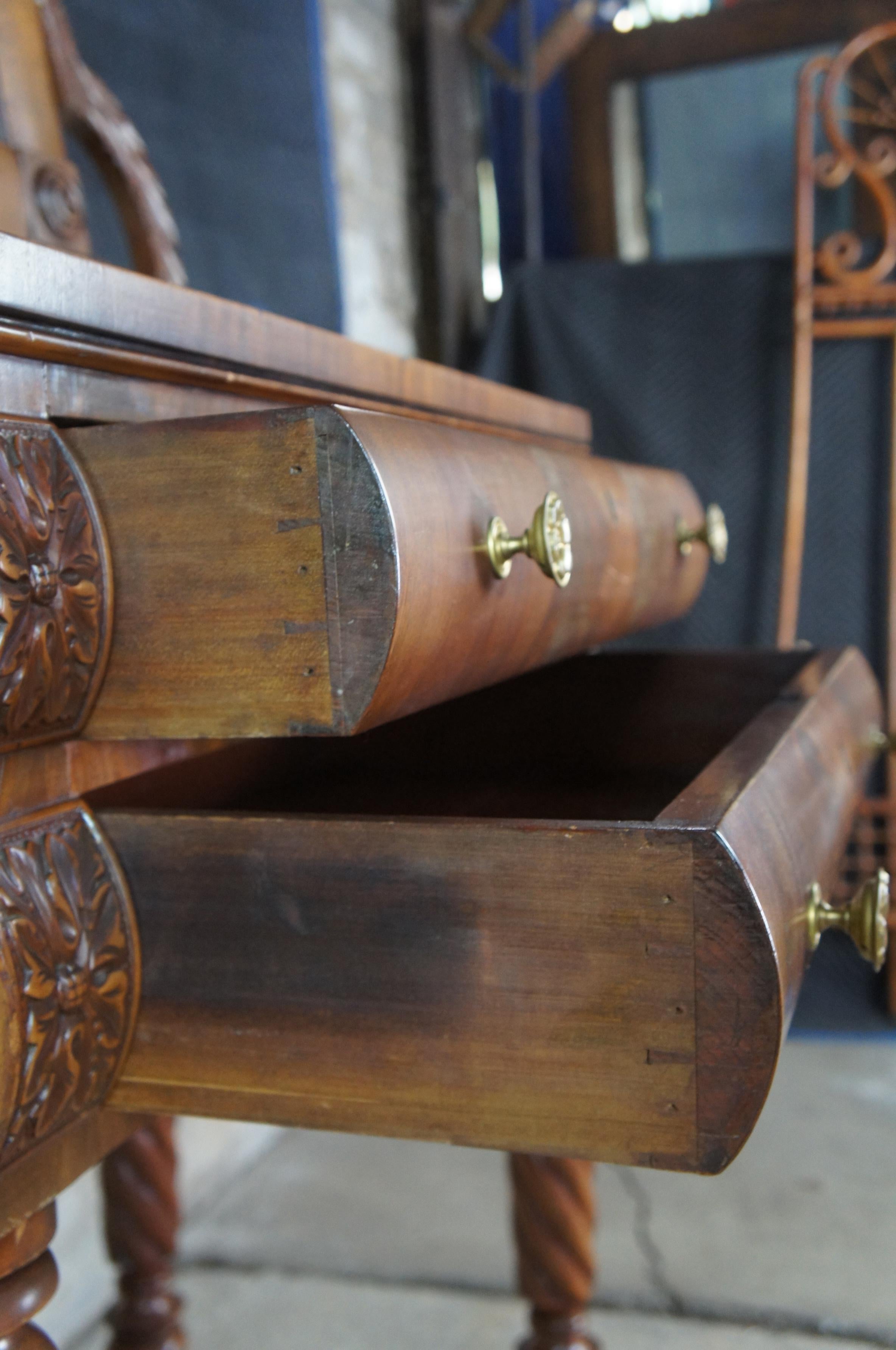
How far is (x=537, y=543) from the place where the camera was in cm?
57

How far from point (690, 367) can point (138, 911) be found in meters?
2.12

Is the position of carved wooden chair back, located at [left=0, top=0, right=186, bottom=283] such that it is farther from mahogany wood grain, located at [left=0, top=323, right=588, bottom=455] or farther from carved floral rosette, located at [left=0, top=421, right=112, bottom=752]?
carved floral rosette, located at [left=0, top=421, right=112, bottom=752]

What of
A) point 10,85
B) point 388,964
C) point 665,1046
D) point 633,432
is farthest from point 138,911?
point 633,432

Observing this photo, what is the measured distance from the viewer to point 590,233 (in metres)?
2.87

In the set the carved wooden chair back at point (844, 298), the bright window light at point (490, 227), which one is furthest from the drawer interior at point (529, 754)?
the bright window light at point (490, 227)

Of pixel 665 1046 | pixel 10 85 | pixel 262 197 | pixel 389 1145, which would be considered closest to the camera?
pixel 665 1046

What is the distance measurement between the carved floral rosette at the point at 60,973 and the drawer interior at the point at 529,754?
0.05 metres

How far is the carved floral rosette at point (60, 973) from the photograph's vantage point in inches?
19.9

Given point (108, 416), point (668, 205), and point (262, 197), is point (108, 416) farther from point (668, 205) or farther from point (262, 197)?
point (668, 205)

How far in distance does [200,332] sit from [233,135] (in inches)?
52.6

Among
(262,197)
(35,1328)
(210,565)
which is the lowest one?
(35,1328)

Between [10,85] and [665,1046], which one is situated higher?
[10,85]

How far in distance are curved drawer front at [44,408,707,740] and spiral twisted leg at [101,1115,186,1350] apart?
2.12 feet

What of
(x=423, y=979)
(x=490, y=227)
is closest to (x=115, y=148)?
(x=423, y=979)
